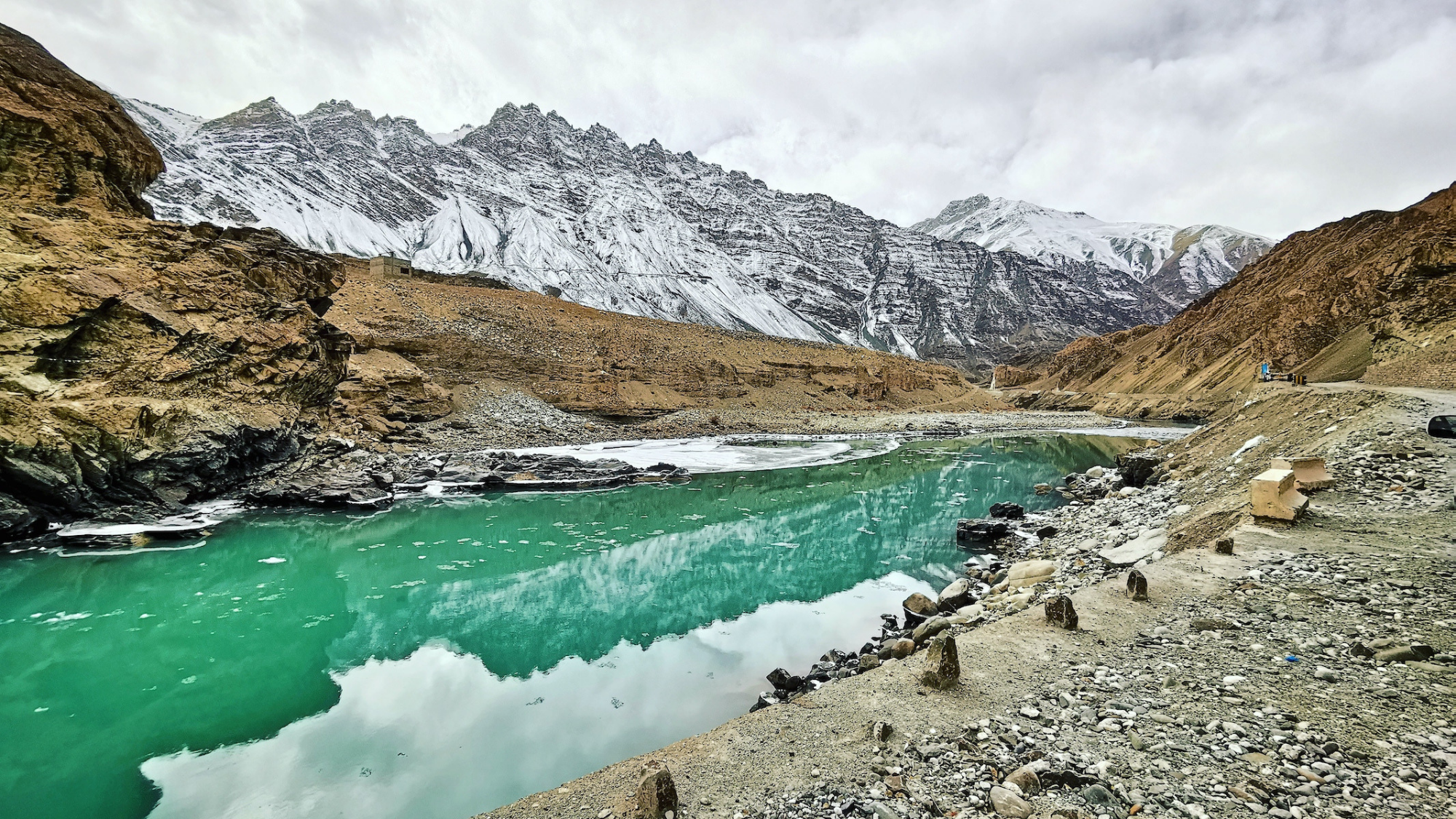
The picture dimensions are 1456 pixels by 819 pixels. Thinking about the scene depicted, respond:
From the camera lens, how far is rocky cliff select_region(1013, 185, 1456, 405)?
771 inches

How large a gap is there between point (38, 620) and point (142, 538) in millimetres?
4180

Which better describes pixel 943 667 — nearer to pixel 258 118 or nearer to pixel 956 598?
pixel 956 598

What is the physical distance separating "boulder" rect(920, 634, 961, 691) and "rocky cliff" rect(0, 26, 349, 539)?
17.1 m

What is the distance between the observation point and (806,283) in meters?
149

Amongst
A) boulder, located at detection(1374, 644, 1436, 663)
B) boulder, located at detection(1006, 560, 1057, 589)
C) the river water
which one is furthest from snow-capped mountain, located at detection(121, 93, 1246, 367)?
boulder, located at detection(1374, 644, 1436, 663)

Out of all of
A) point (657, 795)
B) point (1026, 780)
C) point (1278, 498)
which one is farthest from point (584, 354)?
point (1026, 780)

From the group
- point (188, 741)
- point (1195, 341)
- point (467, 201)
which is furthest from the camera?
point (467, 201)

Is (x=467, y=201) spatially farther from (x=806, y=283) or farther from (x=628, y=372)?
(x=628, y=372)

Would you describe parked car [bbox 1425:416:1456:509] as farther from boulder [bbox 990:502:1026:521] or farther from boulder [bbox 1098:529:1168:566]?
boulder [bbox 990:502:1026:521]

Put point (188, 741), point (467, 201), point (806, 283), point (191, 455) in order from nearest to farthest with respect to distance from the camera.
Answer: point (188, 741) < point (191, 455) < point (467, 201) < point (806, 283)

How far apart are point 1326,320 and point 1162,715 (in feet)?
164

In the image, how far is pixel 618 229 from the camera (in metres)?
133

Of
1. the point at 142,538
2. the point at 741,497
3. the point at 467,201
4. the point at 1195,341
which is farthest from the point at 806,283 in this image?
the point at 142,538

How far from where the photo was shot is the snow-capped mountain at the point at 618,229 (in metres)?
101
